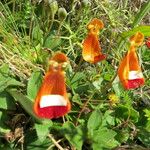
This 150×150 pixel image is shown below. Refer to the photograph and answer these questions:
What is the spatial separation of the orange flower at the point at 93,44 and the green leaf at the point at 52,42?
313 mm

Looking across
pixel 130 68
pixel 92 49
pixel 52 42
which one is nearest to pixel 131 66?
pixel 130 68

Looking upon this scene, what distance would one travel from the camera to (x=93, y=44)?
1.61 metres

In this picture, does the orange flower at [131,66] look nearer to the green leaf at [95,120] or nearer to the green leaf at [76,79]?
the green leaf at [95,120]

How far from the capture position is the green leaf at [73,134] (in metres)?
1.52

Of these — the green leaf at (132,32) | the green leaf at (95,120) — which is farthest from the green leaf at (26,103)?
the green leaf at (132,32)

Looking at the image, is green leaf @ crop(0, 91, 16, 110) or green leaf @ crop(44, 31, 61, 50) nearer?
green leaf @ crop(0, 91, 16, 110)

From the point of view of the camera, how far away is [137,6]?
7.79 feet

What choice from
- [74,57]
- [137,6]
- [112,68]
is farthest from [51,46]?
[137,6]

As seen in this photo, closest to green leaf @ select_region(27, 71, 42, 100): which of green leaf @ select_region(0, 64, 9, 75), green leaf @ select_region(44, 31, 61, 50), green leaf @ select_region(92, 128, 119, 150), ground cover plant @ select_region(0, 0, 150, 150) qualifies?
ground cover plant @ select_region(0, 0, 150, 150)

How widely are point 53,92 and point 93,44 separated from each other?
386mm

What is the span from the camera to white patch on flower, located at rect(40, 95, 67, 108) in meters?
1.26

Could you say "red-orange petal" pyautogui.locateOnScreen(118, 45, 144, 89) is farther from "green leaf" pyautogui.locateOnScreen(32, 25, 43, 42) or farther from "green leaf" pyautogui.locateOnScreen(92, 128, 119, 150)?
"green leaf" pyautogui.locateOnScreen(32, 25, 43, 42)

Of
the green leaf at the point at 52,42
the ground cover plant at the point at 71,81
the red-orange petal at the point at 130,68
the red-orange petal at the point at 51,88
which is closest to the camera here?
the red-orange petal at the point at 51,88

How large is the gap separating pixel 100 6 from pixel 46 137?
0.86m
